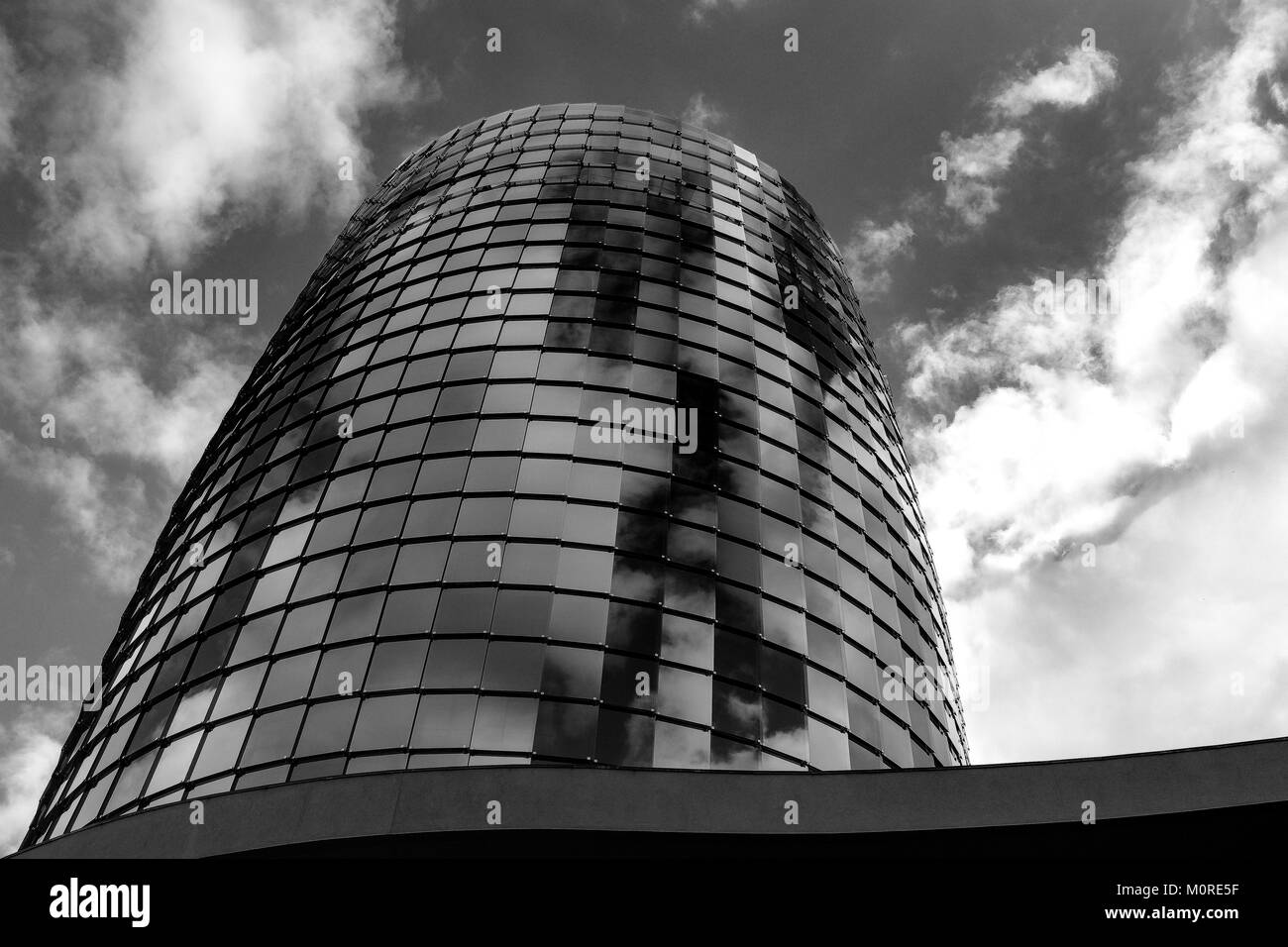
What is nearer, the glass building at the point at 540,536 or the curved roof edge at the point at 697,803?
the curved roof edge at the point at 697,803

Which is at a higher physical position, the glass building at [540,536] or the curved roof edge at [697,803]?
the glass building at [540,536]

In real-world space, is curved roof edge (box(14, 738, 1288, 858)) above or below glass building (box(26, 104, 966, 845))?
below

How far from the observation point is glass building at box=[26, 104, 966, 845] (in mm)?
21281

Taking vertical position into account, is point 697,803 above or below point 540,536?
below

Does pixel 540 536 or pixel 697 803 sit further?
pixel 540 536

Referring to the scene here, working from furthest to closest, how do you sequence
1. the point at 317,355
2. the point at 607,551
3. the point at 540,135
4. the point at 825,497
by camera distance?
1. the point at 540,135
2. the point at 317,355
3. the point at 825,497
4. the point at 607,551

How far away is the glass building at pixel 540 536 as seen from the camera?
2128 centimetres

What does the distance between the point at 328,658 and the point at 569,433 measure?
7.79 metres

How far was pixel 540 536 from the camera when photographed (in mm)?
23703

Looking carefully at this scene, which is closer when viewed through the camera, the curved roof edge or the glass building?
the curved roof edge

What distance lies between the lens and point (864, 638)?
25.8 m
